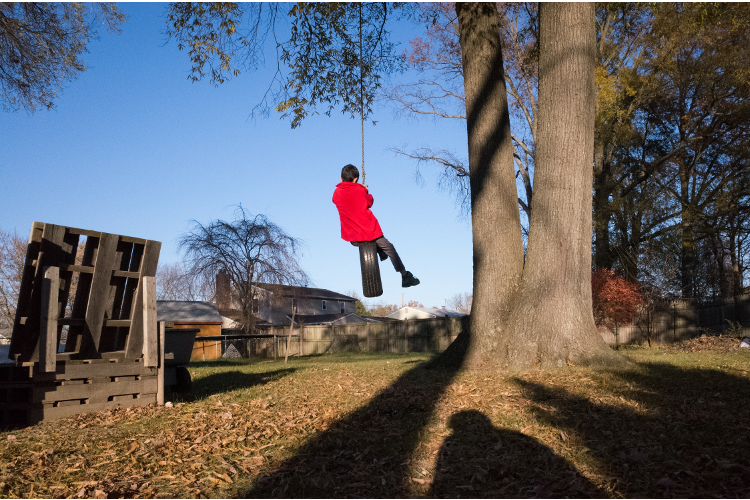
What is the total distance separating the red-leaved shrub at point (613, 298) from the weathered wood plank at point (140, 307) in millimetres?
14997

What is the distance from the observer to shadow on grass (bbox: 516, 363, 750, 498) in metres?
3.65

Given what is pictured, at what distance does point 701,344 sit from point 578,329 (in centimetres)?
920

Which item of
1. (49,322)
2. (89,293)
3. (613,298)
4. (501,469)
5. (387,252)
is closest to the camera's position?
(501,469)

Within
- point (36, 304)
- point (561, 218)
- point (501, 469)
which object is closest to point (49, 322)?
point (36, 304)

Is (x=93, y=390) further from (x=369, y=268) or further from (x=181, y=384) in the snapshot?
(x=369, y=268)

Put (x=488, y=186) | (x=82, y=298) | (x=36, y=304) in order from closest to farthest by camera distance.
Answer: (x=36, y=304), (x=82, y=298), (x=488, y=186)

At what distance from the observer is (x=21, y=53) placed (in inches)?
468

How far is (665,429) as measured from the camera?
4547 mm

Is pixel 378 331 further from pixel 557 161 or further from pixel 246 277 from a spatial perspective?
pixel 557 161

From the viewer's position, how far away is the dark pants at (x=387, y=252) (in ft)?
22.4

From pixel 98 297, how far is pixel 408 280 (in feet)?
13.7

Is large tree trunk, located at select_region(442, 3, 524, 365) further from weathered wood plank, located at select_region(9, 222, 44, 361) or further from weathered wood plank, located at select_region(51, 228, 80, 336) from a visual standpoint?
weathered wood plank, located at select_region(9, 222, 44, 361)

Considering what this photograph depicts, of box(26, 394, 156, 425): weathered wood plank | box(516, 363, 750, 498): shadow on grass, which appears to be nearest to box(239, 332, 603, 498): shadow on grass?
box(516, 363, 750, 498): shadow on grass

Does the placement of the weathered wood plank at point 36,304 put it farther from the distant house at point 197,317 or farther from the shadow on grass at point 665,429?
the distant house at point 197,317
